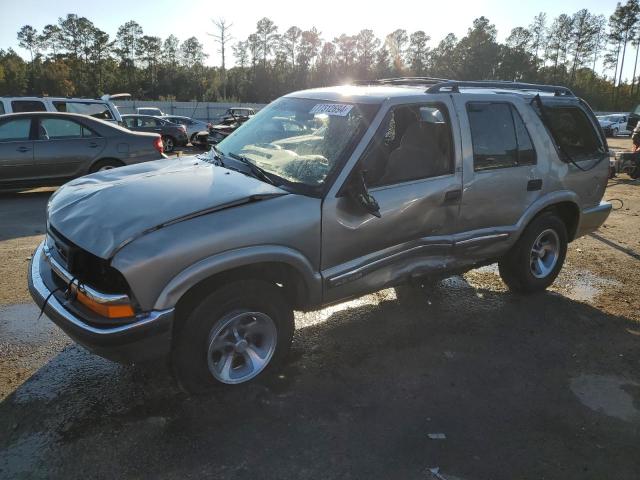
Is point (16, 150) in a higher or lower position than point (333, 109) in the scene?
lower

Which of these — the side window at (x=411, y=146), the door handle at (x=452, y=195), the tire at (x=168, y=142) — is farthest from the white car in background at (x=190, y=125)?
the door handle at (x=452, y=195)

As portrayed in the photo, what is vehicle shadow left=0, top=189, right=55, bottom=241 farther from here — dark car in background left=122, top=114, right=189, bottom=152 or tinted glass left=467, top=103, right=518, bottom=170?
dark car in background left=122, top=114, right=189, bottom=152

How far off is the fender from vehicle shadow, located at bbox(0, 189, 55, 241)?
5.00m

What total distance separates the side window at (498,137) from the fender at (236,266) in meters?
1.80

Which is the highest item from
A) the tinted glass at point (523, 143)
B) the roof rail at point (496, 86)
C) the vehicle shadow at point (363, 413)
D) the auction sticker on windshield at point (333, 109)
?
the roof rail at point (496, 86)

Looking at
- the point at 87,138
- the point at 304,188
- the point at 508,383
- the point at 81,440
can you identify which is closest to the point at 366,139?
the point at 304,188

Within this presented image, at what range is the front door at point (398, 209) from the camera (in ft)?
11.0

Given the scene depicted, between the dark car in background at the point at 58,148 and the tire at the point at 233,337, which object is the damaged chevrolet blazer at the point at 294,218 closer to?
the tire at the point at 233,337

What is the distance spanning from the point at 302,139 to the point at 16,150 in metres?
7.10

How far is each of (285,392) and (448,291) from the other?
2565 mm

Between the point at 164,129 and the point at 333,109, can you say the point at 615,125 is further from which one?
the point at 333,109

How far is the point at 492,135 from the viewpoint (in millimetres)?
4238

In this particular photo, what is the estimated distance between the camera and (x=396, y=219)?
361 centimetres

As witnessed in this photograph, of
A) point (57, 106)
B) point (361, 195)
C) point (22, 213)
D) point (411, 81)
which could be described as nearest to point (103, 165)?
point (22, 213)
